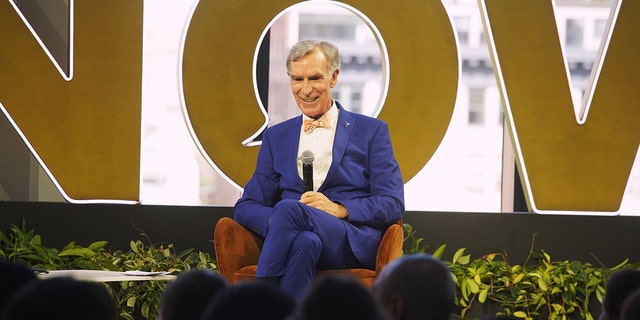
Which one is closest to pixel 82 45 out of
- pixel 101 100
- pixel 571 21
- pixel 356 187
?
pixel 101 100

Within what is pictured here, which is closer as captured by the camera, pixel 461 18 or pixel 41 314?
pixel 41 314

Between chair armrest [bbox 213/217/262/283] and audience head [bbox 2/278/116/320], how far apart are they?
226 cm

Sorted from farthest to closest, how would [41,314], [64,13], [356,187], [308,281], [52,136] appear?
1. [64,13]
2. [52,136]
3. [356,187]
4. [308,281]
5. [41,314]

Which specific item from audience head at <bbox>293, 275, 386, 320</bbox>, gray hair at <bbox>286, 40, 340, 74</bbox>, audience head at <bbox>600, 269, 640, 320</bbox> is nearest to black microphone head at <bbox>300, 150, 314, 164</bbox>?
gray hair at <bbox>286, 40, 340, 74</bbox>

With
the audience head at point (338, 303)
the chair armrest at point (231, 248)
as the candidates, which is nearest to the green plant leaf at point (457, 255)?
the chair armrest at point (231, 248)

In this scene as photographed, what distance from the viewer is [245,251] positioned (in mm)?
3934

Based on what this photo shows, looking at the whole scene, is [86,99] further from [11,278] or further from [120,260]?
[11,278]

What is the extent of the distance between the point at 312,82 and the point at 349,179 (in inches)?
19.4

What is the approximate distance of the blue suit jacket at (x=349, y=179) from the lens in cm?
397

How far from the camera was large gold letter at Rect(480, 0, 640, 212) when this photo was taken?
206 inches

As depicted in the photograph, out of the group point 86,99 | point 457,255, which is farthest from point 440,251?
point 86,99

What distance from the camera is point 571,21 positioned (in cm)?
594

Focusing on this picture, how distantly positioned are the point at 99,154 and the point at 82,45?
629 millimetres

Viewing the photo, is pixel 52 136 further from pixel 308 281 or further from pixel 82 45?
pixel 308 281
